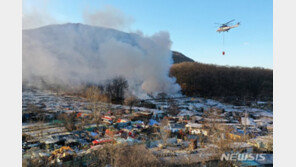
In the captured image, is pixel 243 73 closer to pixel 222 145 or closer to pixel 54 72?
pixel 54 72

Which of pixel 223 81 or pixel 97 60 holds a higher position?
pixel 97 60

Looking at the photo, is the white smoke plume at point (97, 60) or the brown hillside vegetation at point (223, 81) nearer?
the white smoke plume at point (97, 60)

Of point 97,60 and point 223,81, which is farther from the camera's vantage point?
point 223,81

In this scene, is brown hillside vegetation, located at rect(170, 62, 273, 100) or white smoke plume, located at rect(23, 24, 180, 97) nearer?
white smoke plume, located at rect(23, 24, 180, 97)
